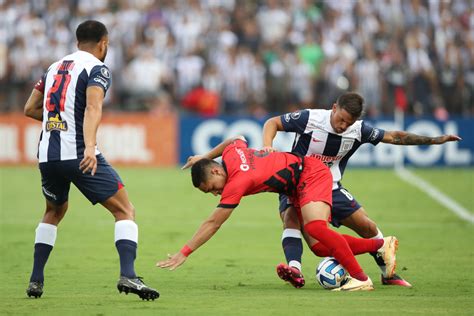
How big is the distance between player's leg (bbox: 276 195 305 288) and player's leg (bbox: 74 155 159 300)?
1478mm

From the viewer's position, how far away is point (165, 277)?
10109 millimetres

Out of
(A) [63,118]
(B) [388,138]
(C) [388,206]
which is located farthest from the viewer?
(C) [388,206]

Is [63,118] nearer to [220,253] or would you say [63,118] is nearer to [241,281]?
[241,281]

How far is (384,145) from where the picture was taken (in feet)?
79.8

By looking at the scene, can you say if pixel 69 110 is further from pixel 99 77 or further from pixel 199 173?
pixel 199 173

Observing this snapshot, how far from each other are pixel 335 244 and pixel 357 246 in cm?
50

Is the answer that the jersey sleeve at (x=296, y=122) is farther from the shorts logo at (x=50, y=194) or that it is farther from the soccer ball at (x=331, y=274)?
the shorts logo at (x=50, y=194)

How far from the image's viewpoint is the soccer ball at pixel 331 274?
9.20 m

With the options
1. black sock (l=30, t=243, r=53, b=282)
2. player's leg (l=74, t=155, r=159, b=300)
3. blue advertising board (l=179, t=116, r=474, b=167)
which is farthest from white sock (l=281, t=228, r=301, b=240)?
blue advertising board (l=179, t=116, r=474, b=167)

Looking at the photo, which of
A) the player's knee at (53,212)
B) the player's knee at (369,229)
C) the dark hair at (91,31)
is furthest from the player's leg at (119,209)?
the player's knee at (369,229)

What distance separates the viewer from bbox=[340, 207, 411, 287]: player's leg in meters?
9.53

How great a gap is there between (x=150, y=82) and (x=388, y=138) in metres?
15.5

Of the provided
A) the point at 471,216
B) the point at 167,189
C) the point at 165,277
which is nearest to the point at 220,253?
the point at 165,277

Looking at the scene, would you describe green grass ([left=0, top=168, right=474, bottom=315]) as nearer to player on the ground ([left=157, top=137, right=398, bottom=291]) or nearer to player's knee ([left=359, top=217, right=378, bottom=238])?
player on the ground ([left=157, top=137, right=398, bottom=291])
